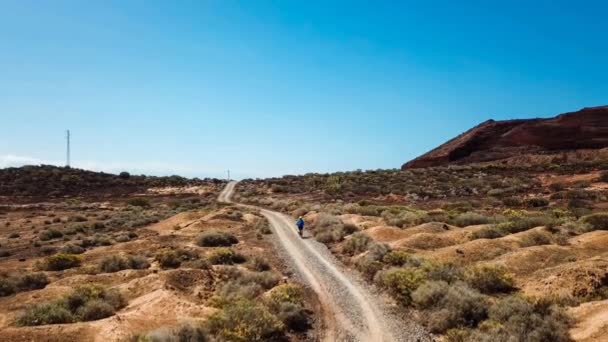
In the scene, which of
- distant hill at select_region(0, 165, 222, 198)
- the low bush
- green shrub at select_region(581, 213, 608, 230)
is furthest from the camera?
distant hill at select_region(0, 165, 222, 198)

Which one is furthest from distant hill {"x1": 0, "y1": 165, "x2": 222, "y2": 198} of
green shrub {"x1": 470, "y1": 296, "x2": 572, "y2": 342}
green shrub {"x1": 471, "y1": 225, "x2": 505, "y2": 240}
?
green shrub {"x1": 470, "y1": 296, "x2": 572, "y2": 342}

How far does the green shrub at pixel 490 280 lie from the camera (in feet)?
54.9

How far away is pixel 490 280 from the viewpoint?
55.2 ft

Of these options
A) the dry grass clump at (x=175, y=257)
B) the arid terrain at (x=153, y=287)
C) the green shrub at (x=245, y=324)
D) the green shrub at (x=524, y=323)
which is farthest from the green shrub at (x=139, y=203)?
the green shrub at (x=524, y=323)

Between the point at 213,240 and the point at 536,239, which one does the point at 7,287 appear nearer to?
the point at 213,240

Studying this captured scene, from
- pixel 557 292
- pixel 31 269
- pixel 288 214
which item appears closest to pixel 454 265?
pixel 557 292

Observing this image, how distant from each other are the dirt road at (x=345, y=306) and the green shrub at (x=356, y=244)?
1.18 meters

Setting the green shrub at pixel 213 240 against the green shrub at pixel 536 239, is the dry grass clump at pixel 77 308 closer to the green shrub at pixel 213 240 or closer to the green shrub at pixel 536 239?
the green shrub at pixel 213 240

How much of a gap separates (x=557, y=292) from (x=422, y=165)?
285 ft

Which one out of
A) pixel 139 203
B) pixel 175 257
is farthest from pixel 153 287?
pixel 139 203

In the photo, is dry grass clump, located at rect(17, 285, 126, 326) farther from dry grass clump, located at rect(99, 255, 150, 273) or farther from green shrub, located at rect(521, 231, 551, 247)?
green shrub, located at rect(521, 231, 551, 247)

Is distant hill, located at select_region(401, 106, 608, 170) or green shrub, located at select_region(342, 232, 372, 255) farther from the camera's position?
distant hill, located at select_region(401, 106, 608, 170)

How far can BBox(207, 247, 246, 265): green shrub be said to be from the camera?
23.1m

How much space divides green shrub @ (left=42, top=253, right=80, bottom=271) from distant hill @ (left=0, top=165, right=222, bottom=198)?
67.4 meters
